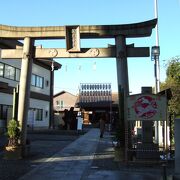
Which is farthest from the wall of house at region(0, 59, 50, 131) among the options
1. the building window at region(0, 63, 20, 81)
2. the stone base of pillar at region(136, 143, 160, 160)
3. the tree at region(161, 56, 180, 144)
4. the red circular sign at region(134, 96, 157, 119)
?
the red circular sign at region(134, 96, 157, 119)

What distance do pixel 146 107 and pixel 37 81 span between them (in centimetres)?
3687

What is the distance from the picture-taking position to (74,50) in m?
Answer: 18.2

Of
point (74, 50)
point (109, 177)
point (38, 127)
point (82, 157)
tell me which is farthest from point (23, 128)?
point (38, 127)

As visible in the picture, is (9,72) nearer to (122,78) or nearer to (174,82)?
(174,82)

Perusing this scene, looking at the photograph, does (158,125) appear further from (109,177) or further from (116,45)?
(109,177)

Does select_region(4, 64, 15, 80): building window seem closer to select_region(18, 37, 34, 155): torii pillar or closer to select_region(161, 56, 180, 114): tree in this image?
select_region(161, 56, 180, 114): tree

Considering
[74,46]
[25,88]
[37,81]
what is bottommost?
[25,88]

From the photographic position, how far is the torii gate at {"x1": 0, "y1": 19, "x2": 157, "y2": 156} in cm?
1792

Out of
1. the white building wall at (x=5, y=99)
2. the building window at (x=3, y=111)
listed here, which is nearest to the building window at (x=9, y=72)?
the white building wall at (x=5, y=99)

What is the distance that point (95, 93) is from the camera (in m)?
79.1

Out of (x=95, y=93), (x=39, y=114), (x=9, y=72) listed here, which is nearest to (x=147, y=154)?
(x=9, y=72)

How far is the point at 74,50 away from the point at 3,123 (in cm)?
2409

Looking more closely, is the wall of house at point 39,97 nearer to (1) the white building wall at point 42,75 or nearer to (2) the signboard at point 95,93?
(1) the white building wall at point 42,75

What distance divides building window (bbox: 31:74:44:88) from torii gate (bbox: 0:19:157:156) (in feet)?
102
